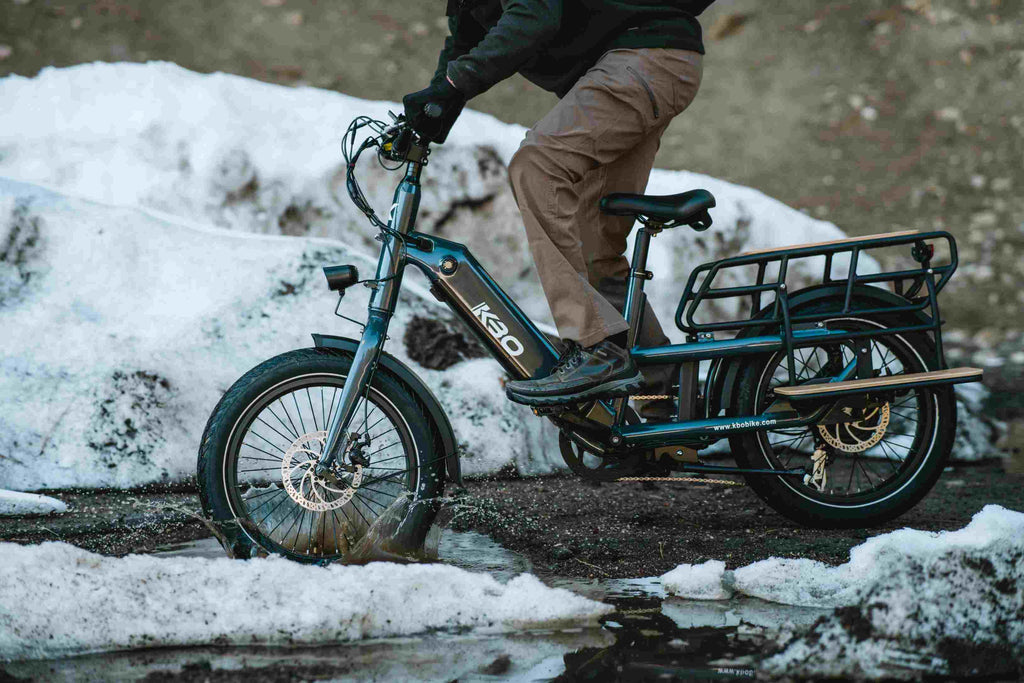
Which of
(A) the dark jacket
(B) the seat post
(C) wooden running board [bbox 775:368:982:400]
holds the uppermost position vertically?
(A) the dark jacket

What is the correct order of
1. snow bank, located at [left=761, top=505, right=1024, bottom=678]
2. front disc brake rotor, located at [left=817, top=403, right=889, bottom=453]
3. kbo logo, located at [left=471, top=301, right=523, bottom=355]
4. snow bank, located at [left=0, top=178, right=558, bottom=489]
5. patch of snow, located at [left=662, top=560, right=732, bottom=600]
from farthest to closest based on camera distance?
1. snow bank, located at [left=0, top=178, right=558, bottom=489]
2. front disc brake rotor, located at [left=817, top=403, right=889, bottom=453]
3. kbo logo, located at [left=471, top=301, right=523, bottom=355]
4. patch of snow, located at [left=662, top=560, right=732, bottom=600]
5. snow bank, located at [left=761, top=505, right=1024, bottom=678]

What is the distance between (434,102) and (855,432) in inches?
67.8

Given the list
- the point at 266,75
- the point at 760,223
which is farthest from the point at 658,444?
the point at 266,75

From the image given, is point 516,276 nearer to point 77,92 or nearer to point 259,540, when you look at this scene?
point 77,92

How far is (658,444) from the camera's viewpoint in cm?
317

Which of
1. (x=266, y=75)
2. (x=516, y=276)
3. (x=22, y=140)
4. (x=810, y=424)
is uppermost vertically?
(x=266, y=75)

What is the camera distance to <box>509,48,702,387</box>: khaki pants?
2.98 meters

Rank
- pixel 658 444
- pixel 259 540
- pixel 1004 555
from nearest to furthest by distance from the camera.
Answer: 1. pixel 1004 555
2. pixel 259 540
3. pixel 658 444

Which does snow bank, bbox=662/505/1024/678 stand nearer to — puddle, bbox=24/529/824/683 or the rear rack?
puddle, bbox=24/529/824/683

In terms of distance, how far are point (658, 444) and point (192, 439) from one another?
1.84 meters

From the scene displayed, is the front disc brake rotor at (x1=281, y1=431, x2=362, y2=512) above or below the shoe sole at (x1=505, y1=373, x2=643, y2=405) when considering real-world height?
below

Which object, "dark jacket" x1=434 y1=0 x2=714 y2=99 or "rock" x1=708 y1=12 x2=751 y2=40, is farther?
"rock" x1=708 y1=12 x2=751 y2=40

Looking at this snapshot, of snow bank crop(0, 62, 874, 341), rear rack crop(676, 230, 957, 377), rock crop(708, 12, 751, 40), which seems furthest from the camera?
rock crop(708, 12, 751, 40)

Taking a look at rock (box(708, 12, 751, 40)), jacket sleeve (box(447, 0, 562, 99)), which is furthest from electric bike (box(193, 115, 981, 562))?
rock (box(708, 12, 751, 40))
